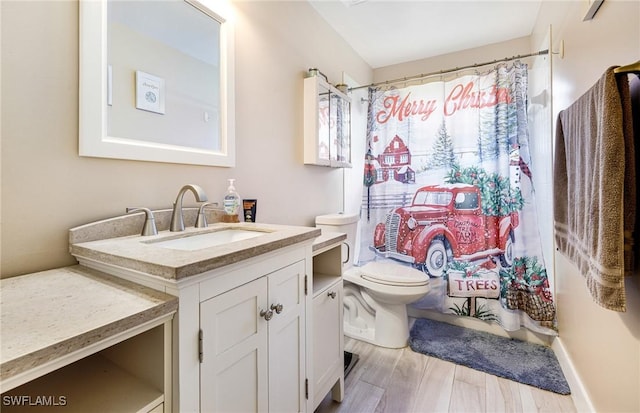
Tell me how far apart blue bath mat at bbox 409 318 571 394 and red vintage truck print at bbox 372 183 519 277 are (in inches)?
18.2

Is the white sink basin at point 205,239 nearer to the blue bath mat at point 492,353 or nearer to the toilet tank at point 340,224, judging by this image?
the toilet tank at point 340,224

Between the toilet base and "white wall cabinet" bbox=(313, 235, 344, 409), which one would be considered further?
the toilet base

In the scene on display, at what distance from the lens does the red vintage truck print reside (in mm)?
2117

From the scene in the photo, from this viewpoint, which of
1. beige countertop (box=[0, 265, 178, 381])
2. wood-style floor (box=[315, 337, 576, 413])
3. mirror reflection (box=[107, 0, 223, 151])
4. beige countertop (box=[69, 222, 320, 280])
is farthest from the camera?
wood-style floor (box=[315, 337, 576, 413])

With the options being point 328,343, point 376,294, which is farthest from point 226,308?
point 376,294

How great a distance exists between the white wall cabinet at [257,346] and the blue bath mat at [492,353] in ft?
4.08

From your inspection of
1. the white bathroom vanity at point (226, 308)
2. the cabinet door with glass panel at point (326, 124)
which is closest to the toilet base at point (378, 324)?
the white bathroom vanity at point (226, 308)

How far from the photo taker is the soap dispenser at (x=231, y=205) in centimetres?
134

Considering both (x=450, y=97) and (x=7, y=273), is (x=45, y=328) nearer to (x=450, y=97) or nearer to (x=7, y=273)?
(x=7, y=273)

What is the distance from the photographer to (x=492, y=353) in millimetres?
1956

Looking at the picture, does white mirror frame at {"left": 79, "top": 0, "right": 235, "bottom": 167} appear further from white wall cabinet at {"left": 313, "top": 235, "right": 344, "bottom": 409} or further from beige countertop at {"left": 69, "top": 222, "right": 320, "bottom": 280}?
white wall cabinet at {"left": 313, "top": 235, "right": 344, "bottom": 409}

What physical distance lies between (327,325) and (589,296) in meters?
1.22

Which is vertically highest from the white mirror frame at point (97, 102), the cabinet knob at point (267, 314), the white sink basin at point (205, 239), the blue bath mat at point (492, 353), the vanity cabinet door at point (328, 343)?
the white mirror frame at point (97, 102)

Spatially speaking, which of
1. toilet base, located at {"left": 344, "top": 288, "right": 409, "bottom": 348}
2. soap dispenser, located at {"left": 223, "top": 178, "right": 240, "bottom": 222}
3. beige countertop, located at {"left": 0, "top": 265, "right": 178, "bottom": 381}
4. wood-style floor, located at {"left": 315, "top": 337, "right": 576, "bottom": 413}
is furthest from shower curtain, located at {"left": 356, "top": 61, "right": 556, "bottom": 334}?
beige countertop, located at {"left": 0, "top": 265, "right": 178, "bottom": 381}
